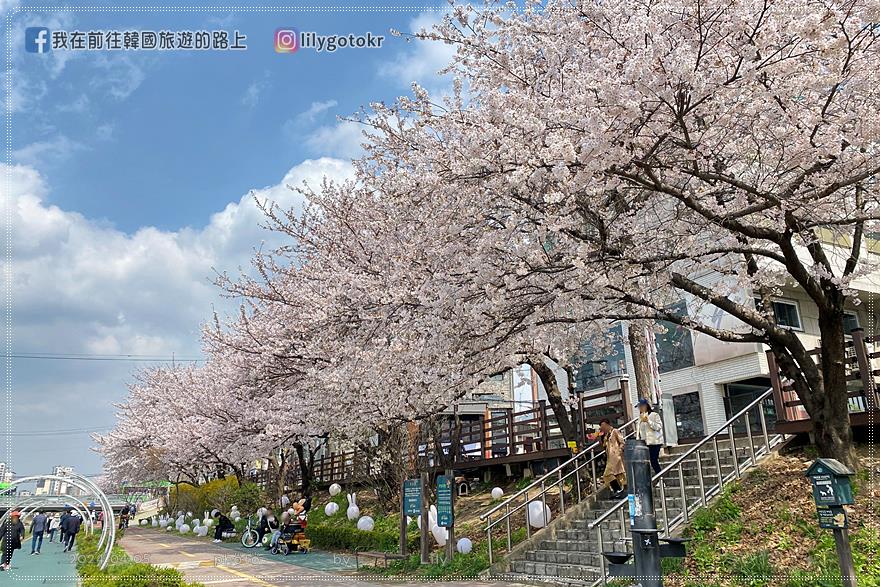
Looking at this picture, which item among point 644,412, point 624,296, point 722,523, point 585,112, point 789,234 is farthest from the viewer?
point 644,412

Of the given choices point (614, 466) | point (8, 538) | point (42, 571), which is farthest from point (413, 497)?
point (8, 538)

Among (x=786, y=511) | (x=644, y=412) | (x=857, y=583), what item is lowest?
(x=857, y=583)

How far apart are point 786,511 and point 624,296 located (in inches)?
154

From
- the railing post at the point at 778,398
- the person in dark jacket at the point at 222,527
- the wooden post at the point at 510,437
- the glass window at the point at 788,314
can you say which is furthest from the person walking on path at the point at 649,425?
the person in dark jacket at the point at 222,527

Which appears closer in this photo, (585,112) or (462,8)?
(585,112)

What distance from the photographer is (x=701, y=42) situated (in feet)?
20.5

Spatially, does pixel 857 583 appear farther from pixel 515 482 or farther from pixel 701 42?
pixel 515 482

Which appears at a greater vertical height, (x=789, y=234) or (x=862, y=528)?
(x=789, y=234)

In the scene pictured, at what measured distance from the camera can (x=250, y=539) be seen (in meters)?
20.3

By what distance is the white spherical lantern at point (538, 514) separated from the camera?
484 inches

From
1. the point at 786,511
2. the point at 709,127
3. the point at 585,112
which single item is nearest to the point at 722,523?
the point at 786,511

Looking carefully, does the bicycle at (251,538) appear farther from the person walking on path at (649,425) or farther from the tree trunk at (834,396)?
the tree trunk at (834,396)

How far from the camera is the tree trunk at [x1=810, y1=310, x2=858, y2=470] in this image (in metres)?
8.98

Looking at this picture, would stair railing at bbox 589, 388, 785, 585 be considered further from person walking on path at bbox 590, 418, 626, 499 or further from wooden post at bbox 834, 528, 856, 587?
wooden post at bbox 834, 528, 856, 587
